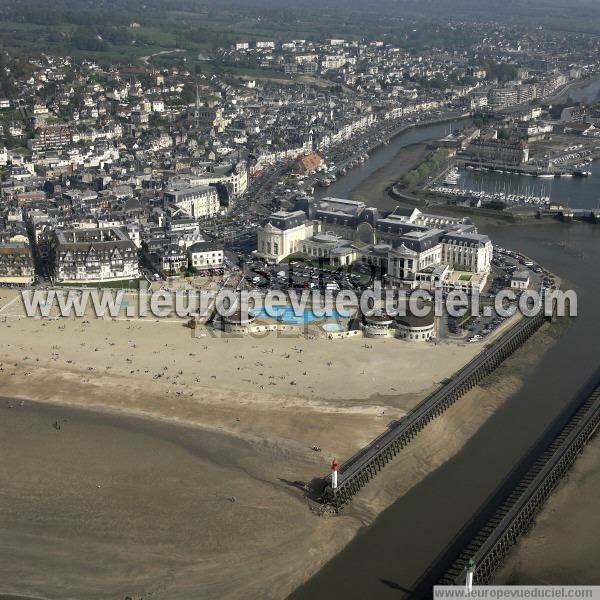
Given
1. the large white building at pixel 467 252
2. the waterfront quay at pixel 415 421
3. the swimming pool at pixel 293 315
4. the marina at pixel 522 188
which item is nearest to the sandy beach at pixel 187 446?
the waterfront quay at pixel 415 421

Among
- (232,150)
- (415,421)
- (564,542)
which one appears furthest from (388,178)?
(564,542)

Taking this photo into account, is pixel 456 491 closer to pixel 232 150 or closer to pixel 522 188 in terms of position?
pixel 522 188

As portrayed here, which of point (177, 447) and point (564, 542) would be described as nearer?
point (564, 542)

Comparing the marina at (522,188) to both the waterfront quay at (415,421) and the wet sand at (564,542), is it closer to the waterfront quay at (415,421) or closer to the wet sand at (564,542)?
the waterfront quay at (415,421)

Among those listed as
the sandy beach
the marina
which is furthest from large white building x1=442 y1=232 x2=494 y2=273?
the marina

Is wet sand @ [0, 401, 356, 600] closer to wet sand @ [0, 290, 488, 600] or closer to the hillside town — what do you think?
wet sand @ [0, 290, 488, 600]

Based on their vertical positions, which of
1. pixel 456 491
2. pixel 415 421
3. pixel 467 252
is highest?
pixel 467 252
